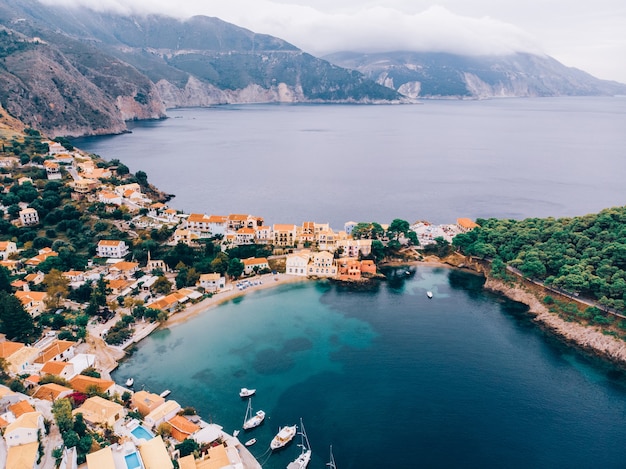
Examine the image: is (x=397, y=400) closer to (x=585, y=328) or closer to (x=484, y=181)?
(x=585, y=328)

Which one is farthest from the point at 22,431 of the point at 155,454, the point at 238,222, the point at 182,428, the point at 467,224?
the point at 467,224

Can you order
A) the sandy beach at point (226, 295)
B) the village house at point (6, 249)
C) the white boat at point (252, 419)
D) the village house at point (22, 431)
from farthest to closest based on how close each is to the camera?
A: the village house at point (6, 249) < the sandy beach at point (226, 295) < the white boat at point (252, 419) < the village house at point (22, 431)

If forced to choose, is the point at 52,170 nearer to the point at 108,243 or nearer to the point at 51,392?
the point at 108,243

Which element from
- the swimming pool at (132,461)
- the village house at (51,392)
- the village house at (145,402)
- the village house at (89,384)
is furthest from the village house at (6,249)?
the swimming pool at (132,461)

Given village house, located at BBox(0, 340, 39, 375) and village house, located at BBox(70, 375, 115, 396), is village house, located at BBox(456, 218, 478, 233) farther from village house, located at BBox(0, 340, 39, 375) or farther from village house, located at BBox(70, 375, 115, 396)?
village house, located at BBox(0, 340, 39, 375)

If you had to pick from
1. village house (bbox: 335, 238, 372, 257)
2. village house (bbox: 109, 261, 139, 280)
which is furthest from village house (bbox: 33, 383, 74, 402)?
village house (bbox: 335, 238, 372, 257)

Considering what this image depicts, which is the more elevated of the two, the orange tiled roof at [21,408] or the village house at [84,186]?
the village house at [84,186]

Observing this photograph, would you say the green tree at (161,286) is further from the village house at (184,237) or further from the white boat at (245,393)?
the white boat at (245,393)
